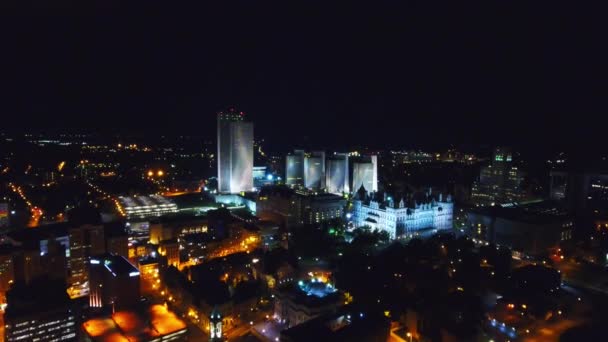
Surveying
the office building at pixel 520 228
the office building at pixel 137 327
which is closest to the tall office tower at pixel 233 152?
the office building at pixel 520 228

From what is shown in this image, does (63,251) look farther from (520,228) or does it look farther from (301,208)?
(520,228)

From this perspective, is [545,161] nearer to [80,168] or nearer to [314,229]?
[314,229]

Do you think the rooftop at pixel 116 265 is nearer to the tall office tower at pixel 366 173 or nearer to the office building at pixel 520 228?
the office building at pixel 520 228

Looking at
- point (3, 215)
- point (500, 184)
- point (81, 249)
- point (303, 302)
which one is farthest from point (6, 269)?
point (500, 184)

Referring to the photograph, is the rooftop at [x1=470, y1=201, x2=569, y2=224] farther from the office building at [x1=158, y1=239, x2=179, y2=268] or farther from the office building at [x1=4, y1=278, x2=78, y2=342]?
the office building at [x1=4, y1=278, x2=78, y2=342]

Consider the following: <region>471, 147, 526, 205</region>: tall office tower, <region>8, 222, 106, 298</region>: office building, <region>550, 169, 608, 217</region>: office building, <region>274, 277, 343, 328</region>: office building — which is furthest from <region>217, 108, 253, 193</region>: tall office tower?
<region>550, 169, 608, 217</region>: office building

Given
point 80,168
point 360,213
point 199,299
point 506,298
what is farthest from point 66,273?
point 80,168
